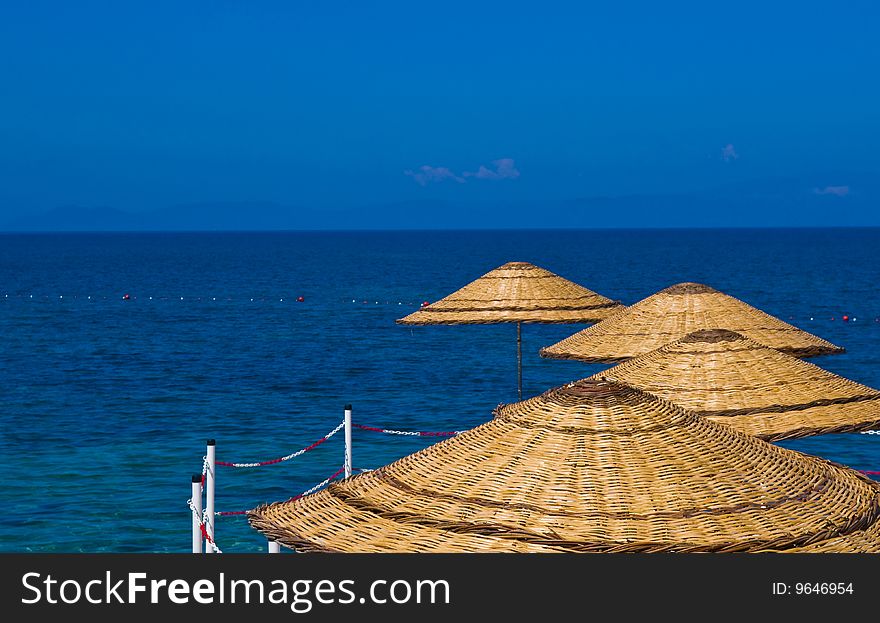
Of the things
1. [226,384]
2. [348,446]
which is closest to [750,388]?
[348,446]

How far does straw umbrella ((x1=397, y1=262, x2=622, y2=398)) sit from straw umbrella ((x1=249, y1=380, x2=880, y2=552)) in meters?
11.5

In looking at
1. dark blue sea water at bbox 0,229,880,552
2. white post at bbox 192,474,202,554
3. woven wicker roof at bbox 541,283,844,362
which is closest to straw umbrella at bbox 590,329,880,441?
woven wicker roof at bbox 541,283,844,362

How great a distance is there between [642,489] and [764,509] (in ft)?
2.38

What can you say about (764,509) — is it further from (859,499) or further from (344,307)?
(344,307)

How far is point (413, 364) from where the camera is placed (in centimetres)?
4194

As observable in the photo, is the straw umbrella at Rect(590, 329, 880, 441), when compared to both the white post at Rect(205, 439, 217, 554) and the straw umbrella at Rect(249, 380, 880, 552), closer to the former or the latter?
the straw umbrella at Rect(249, 380, 880, 552)

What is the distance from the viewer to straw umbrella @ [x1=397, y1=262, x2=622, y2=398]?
64.3 ft

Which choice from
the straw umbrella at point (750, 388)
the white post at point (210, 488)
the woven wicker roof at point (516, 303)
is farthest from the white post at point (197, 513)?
the woven wicker roof at point (516, 303)

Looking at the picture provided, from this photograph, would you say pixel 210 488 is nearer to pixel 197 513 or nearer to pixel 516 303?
pixel 197 513

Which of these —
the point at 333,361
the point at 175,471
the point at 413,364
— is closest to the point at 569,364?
the point at 413,364

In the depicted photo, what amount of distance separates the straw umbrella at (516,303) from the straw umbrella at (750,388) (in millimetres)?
6810

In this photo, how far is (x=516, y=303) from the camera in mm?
19859

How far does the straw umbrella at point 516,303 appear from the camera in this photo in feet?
64.3

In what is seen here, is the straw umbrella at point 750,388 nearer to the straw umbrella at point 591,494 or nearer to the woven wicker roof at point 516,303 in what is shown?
the straw umbrella at point 591,494
